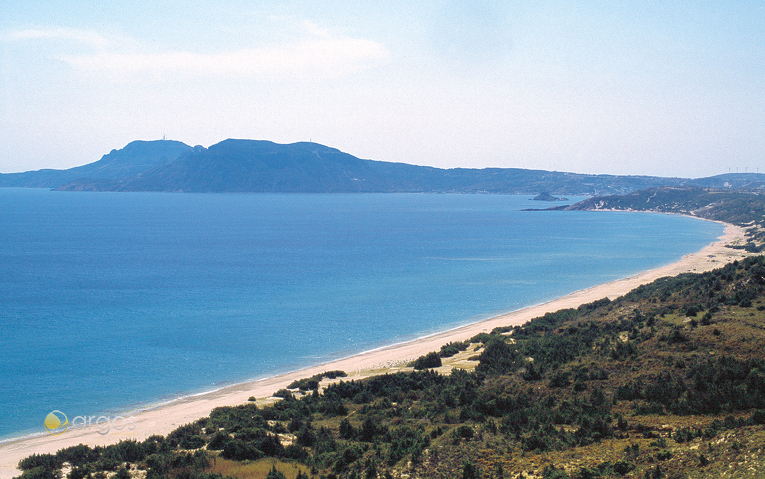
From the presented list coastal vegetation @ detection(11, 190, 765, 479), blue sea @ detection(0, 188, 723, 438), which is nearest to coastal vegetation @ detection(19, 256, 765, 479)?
coastal vegetation @ detection(11, 190, 765, 479)

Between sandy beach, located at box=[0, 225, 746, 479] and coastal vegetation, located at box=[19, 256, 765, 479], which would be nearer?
coastal vegetation, located at box=[19, 256, 765, 479]

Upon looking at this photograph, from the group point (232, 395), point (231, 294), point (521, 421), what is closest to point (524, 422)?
point (521, 421)

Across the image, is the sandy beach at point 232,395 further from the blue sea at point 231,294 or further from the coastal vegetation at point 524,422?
the coastal vegetation at point 524,422

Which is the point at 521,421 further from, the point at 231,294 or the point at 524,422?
the point at 231,294

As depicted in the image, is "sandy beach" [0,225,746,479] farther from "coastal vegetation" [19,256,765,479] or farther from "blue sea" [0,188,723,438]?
"coastal vegetation" [19,256,765,479]

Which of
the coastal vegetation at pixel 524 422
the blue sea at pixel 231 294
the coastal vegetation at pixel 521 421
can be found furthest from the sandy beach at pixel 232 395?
the coastal vegetation at pixel 524 422

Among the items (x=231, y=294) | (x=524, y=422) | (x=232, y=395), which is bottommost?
(x=232, y=395)
